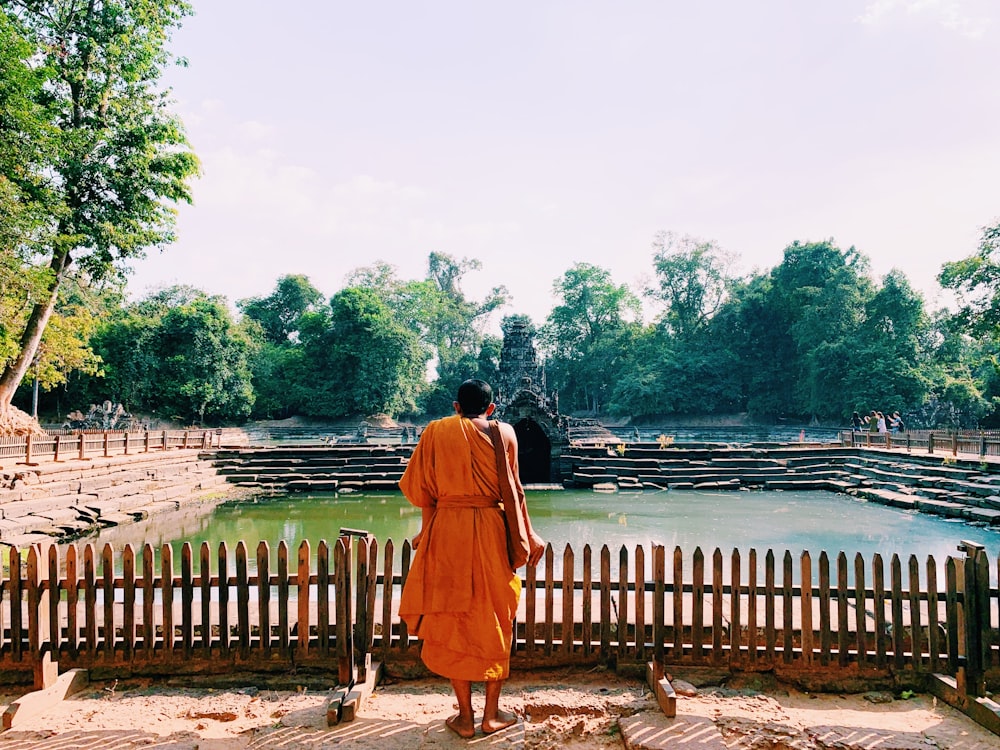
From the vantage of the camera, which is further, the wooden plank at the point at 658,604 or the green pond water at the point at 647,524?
the green pond water at the point at 647,524

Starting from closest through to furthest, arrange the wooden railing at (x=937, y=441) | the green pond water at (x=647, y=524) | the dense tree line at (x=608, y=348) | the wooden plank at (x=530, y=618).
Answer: the wooden plank at (x=530, y=618) < the green pond water at (x=647, y=524) < the wooden railing at (x=937, y=441) < the dense tree line at (x=608, y=348)

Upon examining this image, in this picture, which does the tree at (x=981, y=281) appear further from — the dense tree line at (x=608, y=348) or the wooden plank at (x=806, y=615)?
the wooden plank at (x=806, y=615)

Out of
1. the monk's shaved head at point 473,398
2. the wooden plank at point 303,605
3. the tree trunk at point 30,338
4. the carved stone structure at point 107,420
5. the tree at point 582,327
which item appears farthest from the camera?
the tree at point 582,327

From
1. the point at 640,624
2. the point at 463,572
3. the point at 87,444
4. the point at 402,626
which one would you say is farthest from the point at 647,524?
the point at 87,444

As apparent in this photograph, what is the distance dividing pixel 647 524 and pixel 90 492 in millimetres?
10905

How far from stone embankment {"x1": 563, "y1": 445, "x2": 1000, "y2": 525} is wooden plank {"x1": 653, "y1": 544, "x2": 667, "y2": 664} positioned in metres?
11.8

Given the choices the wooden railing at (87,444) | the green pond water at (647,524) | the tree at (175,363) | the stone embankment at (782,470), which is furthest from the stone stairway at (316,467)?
the tree at (175,363)

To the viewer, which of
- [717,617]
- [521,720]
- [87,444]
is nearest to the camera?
[521,720]

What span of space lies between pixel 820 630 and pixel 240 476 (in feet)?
52.4

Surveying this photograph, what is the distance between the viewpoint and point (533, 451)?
17.8m

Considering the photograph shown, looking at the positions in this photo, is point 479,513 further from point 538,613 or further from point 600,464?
point 600,464

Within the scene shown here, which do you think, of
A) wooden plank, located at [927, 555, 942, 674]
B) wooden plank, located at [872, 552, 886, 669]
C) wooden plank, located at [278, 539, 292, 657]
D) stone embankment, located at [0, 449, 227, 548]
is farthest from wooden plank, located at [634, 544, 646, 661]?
stone embankment, located at [0, 449, 227, 548]

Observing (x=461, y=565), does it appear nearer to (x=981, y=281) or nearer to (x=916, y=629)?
(x=916, y=629)

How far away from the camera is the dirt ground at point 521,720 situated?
9.18 feet
